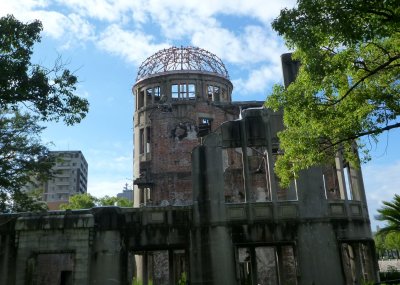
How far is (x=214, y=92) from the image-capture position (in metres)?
34.0

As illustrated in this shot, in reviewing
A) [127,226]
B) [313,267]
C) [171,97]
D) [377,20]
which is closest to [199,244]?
[127,226]

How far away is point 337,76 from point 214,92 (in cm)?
2267

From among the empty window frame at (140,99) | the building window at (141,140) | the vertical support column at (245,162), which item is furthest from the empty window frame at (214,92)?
the vertical support column at (245,162)

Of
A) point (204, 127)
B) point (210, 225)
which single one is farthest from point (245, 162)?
point (204, 127)

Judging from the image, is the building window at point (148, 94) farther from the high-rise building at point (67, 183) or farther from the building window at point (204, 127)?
the high-rise building at point (67, 183)

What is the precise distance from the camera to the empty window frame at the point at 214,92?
1330 inches

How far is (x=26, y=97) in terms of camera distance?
42.9 feet

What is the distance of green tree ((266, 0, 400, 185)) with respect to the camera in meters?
9.49

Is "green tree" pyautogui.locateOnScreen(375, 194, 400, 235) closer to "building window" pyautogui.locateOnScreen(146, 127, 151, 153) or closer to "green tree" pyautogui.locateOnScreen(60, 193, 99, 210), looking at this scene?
"building window" pyautogui.locateOnScreen(146, 127, 151, 153)

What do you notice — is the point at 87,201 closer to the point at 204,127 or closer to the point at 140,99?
the point at 140,99

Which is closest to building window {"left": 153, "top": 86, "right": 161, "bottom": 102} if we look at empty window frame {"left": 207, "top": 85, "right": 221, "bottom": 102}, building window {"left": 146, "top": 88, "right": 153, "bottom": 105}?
building window {"left": 146, "top": 88, "right": 153, "bottom": 105}

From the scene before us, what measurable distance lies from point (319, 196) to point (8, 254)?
13620 mm

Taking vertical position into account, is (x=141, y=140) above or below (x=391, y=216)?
above

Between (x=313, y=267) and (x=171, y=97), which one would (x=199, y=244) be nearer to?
(x=313, y=267)
